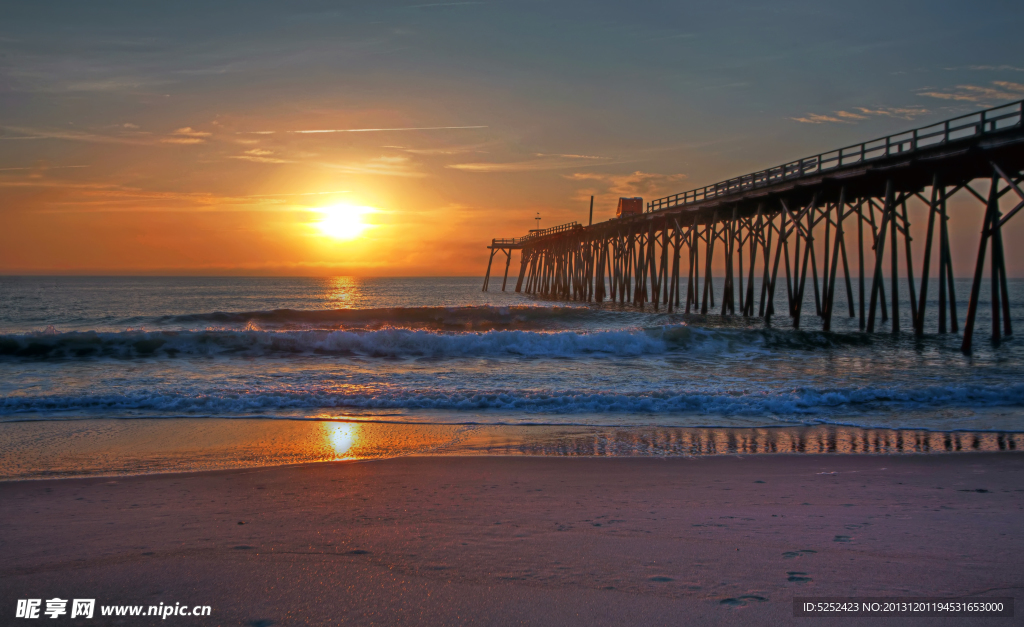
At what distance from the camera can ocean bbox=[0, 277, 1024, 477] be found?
834cm

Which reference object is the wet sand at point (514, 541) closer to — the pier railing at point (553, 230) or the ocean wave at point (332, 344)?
the ocean wave at point (332, 344)

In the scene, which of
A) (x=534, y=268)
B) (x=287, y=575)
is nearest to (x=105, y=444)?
(x=287, y=575)

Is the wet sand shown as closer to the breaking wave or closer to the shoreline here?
the shoreline

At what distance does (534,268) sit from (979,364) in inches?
1829

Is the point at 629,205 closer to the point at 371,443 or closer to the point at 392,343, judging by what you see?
the point at 392,343

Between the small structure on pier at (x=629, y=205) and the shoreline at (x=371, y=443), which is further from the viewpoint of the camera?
the small structure on pier at (x=629, y=205)

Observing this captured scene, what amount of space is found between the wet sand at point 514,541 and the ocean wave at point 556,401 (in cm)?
350

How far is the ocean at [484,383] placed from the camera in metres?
8.34

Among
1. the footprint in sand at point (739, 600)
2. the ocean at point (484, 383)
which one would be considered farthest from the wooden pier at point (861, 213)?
the footprint in sand at point (739, 600)

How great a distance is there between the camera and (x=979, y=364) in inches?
559

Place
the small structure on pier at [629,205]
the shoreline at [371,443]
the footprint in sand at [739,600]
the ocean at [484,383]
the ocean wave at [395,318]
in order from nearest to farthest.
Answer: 1. the footprint in sand at [739,600]
2. the shoreline at [371,443]
3. the ocean at [484,383]
4. the ocean wave at [395,318]
5. the small structure on pier at [629,205]

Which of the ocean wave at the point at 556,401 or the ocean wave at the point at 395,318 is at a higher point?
the ocean wave at the point at 395,318

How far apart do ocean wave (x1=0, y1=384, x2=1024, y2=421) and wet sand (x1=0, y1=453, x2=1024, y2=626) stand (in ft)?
11.5

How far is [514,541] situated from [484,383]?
7.95 m
